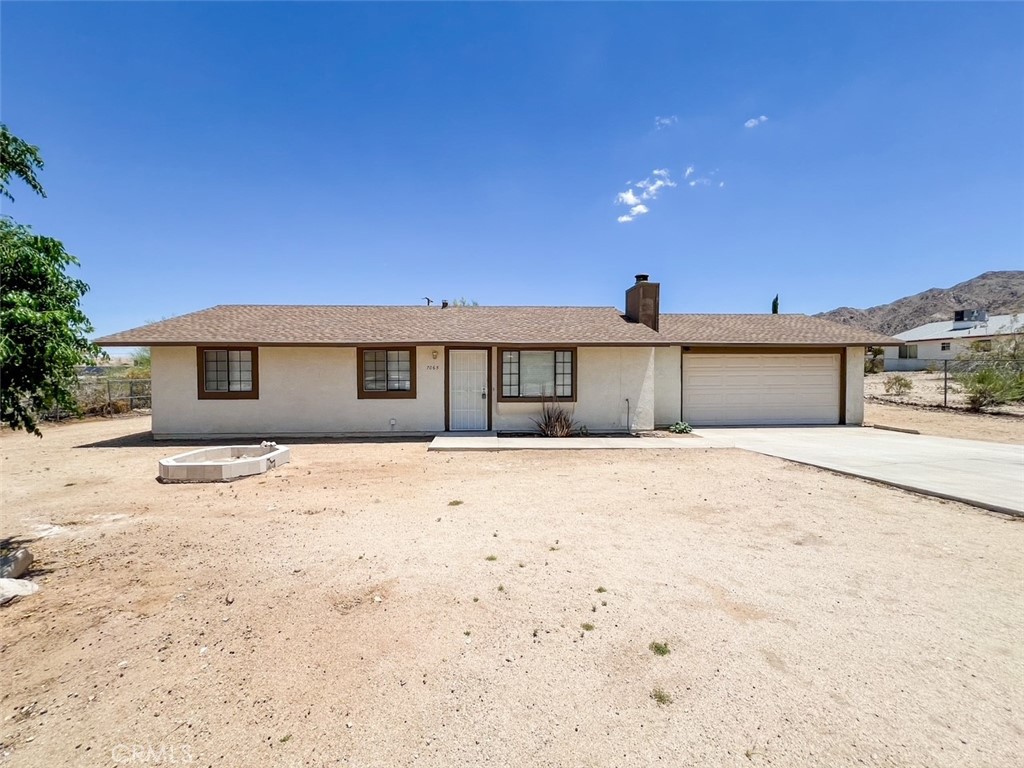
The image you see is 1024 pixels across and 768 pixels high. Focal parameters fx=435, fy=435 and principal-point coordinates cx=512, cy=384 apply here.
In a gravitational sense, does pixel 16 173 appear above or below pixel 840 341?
above

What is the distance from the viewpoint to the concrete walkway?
33.3ft

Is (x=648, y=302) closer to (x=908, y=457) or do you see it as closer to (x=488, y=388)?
(x=488, y=388)

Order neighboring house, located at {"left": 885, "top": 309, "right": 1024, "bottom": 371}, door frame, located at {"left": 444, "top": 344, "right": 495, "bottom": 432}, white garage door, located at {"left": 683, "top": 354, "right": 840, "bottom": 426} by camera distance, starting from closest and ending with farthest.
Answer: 1. door frame, located at {"left": 444, "top": 344, "right": 495, "bottom": 432}
2. white garage door, located at {"left": 683, "top": 354, "right": 840, "bottom": 426}
3. neighboring house, located at {"left": 885, "top": 309, "right": 1024, "bottom": 371}

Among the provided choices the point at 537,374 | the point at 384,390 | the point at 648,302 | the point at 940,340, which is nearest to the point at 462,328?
the point at 537,374

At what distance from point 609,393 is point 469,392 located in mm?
4009

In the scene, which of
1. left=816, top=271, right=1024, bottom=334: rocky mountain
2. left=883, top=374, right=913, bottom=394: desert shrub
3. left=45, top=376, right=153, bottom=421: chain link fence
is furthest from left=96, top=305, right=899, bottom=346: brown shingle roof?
left=816, top=271, right=1024, bottom=334: rocky mountain

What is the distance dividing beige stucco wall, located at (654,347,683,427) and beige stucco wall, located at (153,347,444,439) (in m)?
6.78

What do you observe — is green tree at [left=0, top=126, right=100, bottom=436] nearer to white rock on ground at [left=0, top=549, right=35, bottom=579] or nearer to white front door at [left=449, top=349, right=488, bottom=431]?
white rock on ground at [left=0, top=549, right=35, bottom=579]

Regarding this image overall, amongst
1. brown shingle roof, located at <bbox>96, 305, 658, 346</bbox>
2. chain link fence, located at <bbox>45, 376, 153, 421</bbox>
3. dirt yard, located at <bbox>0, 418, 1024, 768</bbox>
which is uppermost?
brown shingle roof, located at <bbox>96, 305, 658, 346</bbox>

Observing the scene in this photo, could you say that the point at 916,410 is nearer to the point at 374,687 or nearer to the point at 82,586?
the point at 374,687

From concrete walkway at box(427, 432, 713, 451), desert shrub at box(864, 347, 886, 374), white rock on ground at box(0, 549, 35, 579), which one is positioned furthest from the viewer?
desert shrub at box(864, 347, 886, 374)

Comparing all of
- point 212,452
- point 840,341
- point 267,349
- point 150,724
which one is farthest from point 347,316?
point 840,341

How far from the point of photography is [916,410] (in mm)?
17516

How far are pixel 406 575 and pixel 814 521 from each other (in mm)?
4996
